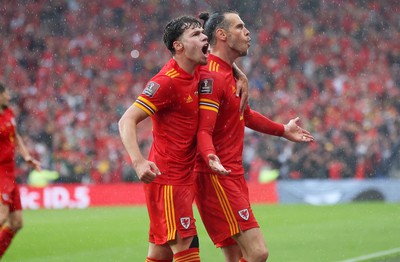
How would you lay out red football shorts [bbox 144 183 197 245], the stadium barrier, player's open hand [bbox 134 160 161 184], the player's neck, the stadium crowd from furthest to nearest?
the stadium barrier < the stadium crowd < the player's neck < red football shorts [bbox 144 183 197 245] < player's open hand [bbox 134 160 161 184]

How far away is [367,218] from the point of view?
44.4ft

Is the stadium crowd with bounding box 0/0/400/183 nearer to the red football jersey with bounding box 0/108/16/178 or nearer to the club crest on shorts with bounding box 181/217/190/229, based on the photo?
the red football jersey with bounding box 0/108/16/178

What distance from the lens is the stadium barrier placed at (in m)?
18.9

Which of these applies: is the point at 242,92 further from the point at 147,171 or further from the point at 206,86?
the point at 147,171

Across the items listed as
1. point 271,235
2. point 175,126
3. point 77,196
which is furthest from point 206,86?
point 77,196

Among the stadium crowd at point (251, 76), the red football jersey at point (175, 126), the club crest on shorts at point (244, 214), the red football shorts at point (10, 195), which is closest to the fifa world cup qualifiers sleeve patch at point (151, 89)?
the red football jersey at point (175, 126)

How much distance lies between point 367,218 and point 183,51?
8858 mm

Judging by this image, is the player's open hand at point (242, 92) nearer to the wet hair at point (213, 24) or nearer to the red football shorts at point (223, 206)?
the wet hair at point (213, 24)

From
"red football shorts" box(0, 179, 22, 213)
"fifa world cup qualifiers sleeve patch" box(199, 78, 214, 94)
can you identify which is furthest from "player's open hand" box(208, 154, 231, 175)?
"red football shorts" box(0, 179, 22, 213)

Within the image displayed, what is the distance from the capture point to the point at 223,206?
563cm

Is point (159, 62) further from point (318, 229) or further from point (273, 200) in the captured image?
point (318, 229)

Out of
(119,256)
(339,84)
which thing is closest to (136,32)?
(339,84)

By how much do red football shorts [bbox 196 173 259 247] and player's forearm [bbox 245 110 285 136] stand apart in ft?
1.98

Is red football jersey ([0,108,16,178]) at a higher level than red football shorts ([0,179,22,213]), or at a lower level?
higher
